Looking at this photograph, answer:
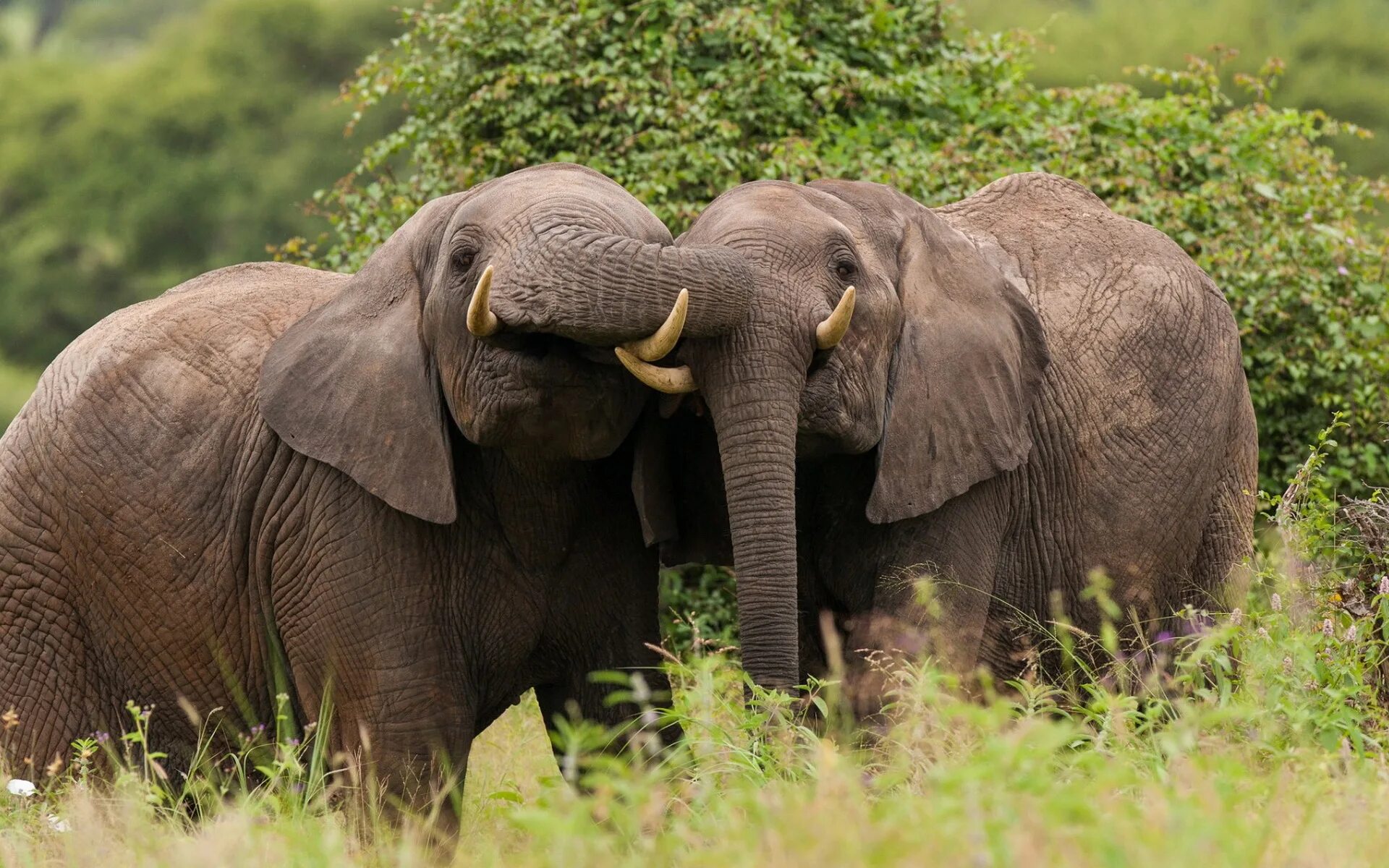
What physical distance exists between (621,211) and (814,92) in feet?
12.9

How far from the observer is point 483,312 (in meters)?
5.22

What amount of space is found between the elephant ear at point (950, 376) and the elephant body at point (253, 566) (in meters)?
0.82

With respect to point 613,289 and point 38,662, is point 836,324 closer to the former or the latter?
point 613,289

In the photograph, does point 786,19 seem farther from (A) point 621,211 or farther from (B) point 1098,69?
(B) point 1098,69

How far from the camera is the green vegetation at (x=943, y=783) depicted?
3.32 meters

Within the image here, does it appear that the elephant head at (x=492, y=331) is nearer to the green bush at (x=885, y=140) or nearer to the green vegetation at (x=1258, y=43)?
the green bush at (x=885, y=140)

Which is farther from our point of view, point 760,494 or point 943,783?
point 760,494

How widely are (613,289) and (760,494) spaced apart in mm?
641

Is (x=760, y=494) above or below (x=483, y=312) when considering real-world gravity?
below

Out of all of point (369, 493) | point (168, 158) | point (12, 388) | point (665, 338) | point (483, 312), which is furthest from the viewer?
point (168, 158)

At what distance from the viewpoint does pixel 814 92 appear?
9.26 metres

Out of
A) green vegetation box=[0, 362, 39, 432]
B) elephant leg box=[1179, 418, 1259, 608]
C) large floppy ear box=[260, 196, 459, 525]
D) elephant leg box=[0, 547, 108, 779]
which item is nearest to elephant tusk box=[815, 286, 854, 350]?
large floppy ear box=[260, 196, 459, 525]

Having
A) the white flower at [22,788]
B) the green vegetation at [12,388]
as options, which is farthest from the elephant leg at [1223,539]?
the green vegetation at [12,388]

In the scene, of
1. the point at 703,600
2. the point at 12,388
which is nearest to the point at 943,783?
the point at 703,600
